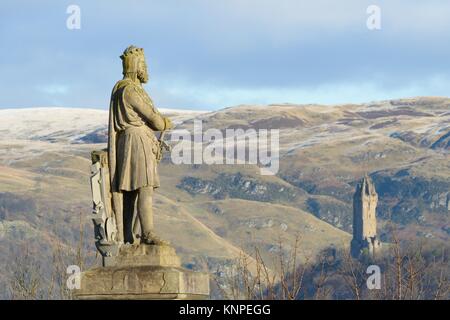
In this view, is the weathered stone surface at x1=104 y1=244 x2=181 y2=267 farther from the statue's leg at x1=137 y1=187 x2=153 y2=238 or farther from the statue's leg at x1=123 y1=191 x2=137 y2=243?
the statue's leg at x1=123 y1=191 x2=137 y2=243

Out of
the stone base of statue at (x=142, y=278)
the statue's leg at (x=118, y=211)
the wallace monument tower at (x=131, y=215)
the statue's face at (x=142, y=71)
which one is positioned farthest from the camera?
the statue's face at (x=142, y=71)

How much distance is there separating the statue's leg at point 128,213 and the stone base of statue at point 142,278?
571 mm

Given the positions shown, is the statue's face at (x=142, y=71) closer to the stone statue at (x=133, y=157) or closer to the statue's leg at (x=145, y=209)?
the stone statue at (x=133, y=157)

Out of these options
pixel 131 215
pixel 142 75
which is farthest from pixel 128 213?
pixel 142 75

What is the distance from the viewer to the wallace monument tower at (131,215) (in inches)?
771

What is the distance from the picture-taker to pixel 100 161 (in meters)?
20.2

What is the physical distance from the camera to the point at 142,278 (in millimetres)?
19547

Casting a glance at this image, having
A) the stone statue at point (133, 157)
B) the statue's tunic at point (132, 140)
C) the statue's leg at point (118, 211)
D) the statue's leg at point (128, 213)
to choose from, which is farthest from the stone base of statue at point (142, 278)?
the statue's tunic at point (132, 140)

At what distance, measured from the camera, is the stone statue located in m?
20.3

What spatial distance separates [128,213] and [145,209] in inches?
15.8

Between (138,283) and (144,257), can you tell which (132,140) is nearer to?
(144,257)
